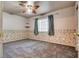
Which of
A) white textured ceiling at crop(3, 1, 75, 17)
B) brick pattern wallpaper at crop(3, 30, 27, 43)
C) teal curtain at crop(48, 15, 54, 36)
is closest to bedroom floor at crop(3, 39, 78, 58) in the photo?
brick pattern wallpaper at crop(3, 30, 27, 43)

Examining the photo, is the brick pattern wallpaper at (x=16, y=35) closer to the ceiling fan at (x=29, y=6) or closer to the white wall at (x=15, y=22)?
the white wall at (x=15, y=22)

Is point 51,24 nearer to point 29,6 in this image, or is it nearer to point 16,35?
point 29,6

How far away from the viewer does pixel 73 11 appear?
1377 millimetres

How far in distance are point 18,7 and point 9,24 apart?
300 mm

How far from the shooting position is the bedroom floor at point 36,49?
4.42 feet

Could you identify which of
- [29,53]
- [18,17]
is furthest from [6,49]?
[18,17]

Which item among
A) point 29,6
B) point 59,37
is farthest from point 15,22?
point 59,37

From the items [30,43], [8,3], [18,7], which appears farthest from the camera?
[30,43]

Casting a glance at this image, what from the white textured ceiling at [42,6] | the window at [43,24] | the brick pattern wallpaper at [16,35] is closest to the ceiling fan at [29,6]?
the white textured ceiling at [42,6]

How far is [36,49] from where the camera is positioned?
4.87 feet

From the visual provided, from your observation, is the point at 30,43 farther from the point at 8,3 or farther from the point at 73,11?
the point at 73,11

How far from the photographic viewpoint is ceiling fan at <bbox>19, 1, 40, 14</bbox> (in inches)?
49.5

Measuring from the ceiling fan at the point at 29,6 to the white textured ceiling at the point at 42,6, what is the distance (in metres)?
0.05

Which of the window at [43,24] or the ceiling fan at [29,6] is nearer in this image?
the ceiling fan at [29,6]
